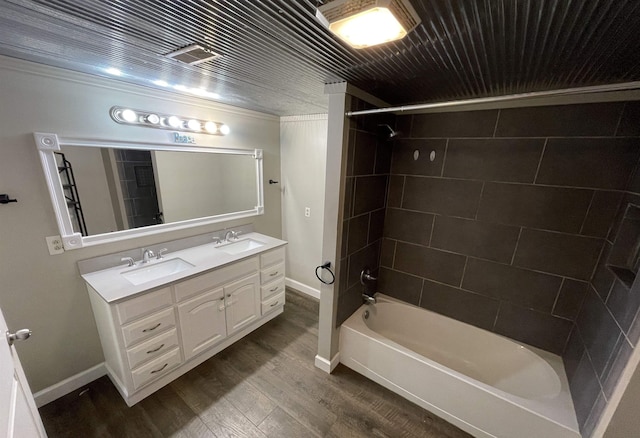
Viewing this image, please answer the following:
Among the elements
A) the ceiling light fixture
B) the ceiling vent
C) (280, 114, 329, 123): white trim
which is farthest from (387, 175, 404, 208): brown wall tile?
the ceiling vent

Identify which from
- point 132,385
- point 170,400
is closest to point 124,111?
point 132,385

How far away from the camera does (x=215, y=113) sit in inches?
87.9

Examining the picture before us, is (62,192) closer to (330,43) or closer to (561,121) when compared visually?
(330,43)

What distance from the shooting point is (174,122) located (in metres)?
1.95

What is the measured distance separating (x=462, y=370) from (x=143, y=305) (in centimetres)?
248

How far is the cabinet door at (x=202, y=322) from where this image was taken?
1.78m

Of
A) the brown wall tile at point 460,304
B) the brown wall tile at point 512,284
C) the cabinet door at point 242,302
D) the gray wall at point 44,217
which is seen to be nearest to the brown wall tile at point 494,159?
the brown wall tile at point 512,284

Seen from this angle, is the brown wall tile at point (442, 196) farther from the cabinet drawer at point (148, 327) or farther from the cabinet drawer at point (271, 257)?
the cabinet drawer at point (148, 327)

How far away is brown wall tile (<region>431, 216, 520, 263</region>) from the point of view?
174 cm

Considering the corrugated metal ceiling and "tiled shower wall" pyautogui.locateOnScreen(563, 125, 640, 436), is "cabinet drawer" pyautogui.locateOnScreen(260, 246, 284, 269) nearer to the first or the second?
the corrugated metal ceiling

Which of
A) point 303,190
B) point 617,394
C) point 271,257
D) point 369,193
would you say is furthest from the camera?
point 303,190

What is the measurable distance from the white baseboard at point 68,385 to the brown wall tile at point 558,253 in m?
3.24

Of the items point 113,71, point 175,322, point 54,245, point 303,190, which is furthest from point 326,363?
point 113,71

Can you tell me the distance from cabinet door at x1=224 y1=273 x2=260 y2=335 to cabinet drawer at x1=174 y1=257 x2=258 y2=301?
73 millimetres
